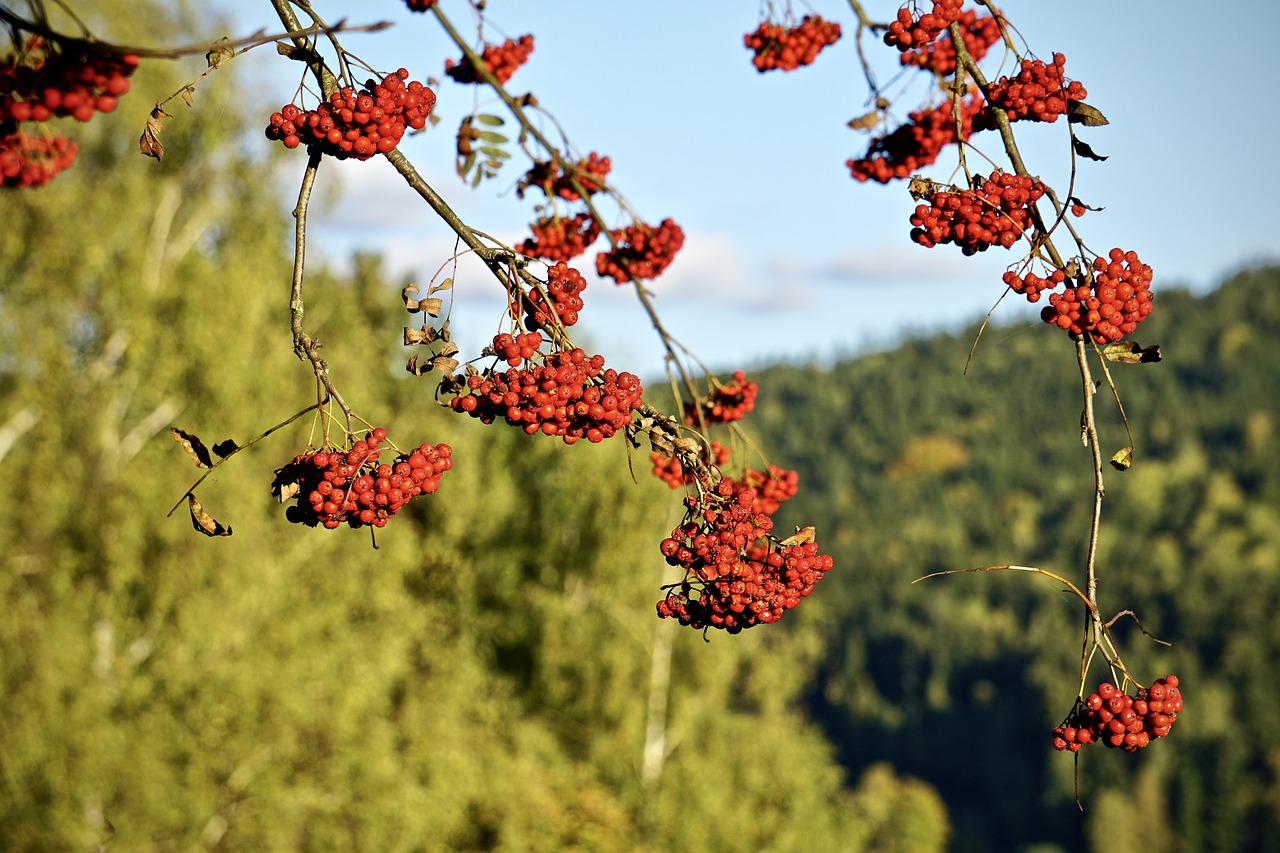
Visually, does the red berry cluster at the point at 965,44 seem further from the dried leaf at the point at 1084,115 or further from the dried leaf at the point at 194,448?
the dried leaf at the point at 194,448

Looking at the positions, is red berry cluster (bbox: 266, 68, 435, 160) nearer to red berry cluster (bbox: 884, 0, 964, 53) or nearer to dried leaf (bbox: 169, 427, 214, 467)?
dried leaf (bbox: 169, 427, 214, 467)

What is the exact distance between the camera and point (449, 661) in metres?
16.6

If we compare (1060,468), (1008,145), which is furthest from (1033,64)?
(1060,468)

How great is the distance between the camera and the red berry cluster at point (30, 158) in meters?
1.84

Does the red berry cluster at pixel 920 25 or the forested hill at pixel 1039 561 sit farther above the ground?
the forested hill at pixel 1039 561

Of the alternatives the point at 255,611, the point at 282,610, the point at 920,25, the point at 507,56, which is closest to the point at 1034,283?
the point at 920,25

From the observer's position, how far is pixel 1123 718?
6.01 ft

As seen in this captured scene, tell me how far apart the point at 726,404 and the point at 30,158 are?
1.39 meters

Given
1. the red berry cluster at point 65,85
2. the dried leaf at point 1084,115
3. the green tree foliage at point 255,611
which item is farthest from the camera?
the green tree foliage at point 255,611

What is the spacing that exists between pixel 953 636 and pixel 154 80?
3491 inches

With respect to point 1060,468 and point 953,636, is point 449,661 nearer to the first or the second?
point 953,636

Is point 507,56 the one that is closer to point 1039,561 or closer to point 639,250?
point 639,250

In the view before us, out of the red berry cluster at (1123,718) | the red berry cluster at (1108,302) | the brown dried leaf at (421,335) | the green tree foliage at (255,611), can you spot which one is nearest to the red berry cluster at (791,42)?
the red berry cluster at (1108,302)

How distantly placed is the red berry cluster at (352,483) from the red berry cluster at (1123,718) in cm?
112
